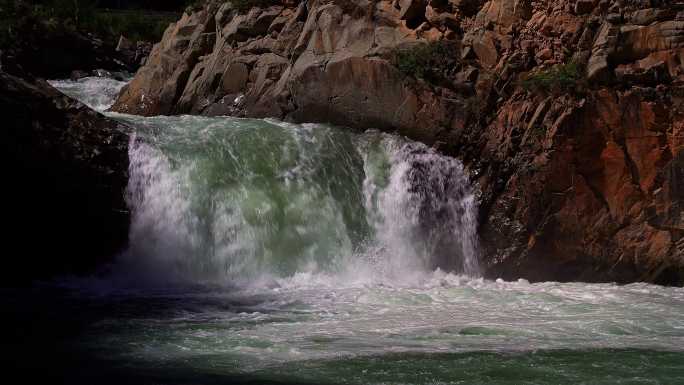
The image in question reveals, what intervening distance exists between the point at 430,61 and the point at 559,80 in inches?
89.7

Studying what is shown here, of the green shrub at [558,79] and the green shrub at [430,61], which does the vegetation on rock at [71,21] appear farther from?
the green shrub at [558,79]

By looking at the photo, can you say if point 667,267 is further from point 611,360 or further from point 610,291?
point 611,360

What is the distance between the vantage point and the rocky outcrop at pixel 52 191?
11992mm

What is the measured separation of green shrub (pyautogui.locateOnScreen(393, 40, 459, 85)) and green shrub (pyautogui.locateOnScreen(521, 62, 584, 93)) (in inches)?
54.8

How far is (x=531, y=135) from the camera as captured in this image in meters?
13.3

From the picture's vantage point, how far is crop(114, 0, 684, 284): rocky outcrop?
42.1ft

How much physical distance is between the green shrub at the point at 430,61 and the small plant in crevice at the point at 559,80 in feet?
4.50

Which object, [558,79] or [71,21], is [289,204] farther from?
[71,21]

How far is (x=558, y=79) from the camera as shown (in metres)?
13.3

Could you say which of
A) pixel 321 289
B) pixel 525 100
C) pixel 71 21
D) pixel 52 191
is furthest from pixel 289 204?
pixel 71 21

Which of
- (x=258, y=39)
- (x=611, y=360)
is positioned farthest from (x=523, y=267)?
(x=258, y=39)

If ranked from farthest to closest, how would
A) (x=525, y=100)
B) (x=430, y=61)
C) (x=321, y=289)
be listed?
(x=430, y=61)
(x=525, y=100)
(x=321, y=289)

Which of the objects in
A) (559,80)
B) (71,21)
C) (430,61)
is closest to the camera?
(559,80)

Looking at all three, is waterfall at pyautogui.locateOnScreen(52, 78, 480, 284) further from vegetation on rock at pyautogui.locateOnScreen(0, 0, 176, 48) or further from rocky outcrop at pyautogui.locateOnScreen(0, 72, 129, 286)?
vegetation on rock at pyautogui.locateOnScreen(0, 0, 176, 48)
